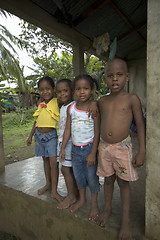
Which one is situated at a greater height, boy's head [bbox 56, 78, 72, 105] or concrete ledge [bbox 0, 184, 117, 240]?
boy's head [bbox 56, 78, 72, 105]

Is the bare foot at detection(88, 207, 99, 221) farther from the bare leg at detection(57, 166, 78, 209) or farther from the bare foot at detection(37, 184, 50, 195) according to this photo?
the bare foot at detection(37, 184, 50, 195)

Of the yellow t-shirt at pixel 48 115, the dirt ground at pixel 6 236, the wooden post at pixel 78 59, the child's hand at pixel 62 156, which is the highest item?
the wooden post at pixel 78 59

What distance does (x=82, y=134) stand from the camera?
5.60 feet

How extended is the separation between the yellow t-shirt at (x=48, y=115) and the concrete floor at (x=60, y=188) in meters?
0.78

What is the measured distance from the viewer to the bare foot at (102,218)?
152 cm

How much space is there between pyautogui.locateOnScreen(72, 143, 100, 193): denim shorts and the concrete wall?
54cm

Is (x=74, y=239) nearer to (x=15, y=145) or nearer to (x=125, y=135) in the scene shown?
(x=125, y=135)

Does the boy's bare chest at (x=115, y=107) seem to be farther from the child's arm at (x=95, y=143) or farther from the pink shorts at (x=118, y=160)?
the pink shorts at (x=118, y=160)

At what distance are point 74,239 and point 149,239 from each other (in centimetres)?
72

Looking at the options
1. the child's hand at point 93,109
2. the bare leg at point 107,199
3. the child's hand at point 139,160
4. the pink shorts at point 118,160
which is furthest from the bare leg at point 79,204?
the child's hand at point 93,109

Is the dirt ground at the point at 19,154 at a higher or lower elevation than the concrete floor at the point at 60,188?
lower

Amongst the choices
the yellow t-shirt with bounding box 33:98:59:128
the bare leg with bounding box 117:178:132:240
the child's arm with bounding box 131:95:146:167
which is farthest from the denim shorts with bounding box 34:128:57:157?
the child's arm with bounding box 131:95:146:167

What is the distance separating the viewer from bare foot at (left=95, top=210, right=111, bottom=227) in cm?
152

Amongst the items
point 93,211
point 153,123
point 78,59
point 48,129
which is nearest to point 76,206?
point 93,211
